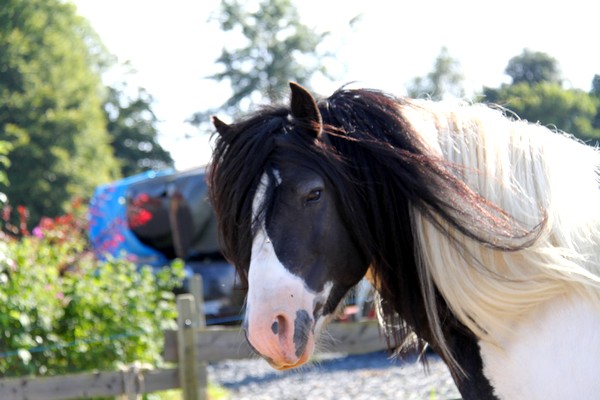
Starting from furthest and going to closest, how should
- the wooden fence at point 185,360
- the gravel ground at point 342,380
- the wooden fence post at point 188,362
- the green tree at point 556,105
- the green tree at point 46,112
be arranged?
1. the green tree at point 46,112
2. the gravel ground at point 342,380
3. the wooden fence post at point 188,362
4. the wooden fence at point 185,360
5. the green tree at point 556,105

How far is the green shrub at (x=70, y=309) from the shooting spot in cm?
606

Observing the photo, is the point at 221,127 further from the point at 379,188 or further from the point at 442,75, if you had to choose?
the point at 442,75

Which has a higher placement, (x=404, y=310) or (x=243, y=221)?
(x=243, y=221)

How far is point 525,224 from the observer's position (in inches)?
88.6

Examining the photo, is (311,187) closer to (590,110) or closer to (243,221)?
(243,221)

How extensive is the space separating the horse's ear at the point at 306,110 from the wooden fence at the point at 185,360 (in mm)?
3370

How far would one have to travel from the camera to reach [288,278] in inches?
86.4

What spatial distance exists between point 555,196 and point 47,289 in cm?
506

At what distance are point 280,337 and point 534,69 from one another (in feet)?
9.99

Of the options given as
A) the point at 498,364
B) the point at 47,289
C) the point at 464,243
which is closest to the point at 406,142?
the point at 464,243

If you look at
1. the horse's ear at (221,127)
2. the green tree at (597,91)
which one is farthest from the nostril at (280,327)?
the green tree at (597,91)


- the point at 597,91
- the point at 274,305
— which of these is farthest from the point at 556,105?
the point at 274,305

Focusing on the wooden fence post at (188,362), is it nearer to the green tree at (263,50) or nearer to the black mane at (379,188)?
the black mane at (379,188)

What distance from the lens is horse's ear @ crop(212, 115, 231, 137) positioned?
2535 mm
